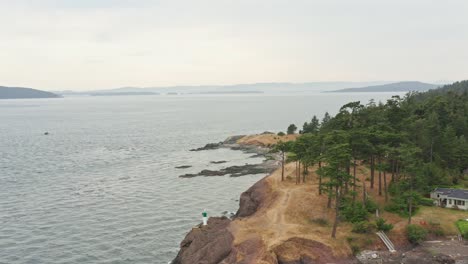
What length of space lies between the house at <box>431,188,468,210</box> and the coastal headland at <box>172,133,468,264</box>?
4.87ft

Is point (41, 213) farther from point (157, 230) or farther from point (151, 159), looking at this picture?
point (151, 159)

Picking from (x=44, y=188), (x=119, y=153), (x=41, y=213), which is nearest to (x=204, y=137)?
(x=119, y=153)

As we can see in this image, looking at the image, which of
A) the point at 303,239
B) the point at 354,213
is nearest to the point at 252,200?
the point at 354,213

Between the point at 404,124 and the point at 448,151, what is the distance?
24.5ft

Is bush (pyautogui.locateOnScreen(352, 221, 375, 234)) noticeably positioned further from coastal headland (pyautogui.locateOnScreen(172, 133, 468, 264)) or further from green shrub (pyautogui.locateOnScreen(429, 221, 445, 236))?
green shrub (pyautogui.locateOnScreen(429, 221, 445, 236))

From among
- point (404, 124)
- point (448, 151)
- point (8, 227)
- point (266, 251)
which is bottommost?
point (8, 227)

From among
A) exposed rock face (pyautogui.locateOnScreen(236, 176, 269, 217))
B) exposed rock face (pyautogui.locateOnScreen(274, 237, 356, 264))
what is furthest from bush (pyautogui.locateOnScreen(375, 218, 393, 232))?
exposed rock face (pyautogui.locateOnScreen(236, 176, 269, 217))

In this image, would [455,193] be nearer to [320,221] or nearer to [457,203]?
[457,203]

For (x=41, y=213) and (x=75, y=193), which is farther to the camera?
(x=75, y=193)

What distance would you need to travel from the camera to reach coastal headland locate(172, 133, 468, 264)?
123ft

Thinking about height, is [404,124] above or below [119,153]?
above

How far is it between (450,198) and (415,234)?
11598 millimetres

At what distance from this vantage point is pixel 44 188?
77250 mm

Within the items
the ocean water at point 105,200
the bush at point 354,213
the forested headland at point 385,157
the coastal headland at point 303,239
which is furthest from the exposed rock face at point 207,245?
the bush at point 354,213
